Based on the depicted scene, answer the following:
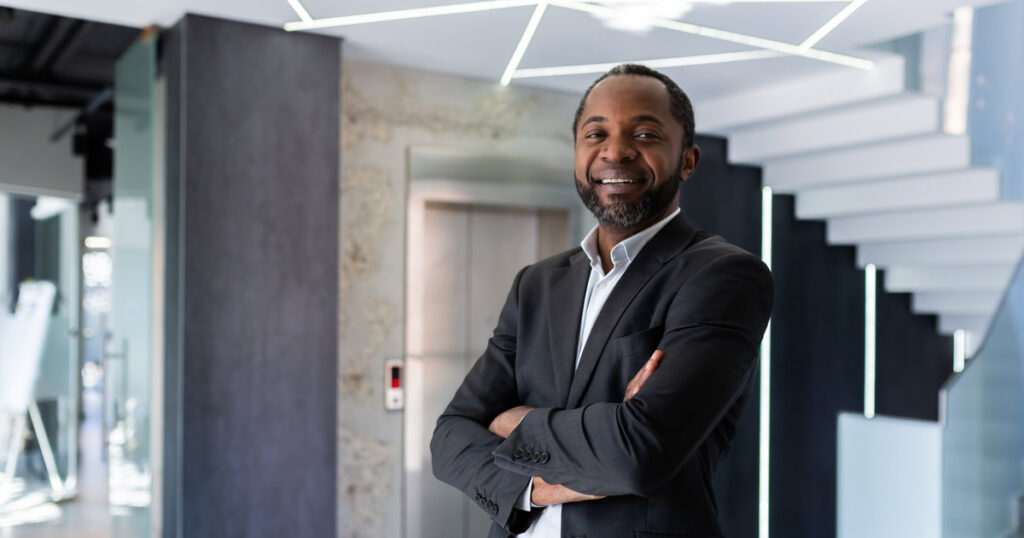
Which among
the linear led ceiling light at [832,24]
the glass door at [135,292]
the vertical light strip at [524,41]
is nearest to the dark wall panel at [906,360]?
the linear led ceiling light at [832,24]

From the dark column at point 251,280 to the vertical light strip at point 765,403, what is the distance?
10.1ft

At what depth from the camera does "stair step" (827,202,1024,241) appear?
5250mm

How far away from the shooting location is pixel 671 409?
147cm

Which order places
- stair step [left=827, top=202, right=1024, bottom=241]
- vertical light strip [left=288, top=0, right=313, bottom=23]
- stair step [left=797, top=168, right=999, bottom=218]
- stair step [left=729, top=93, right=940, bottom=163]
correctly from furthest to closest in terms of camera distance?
stair step [left=827, top=202, right=1024, bottom=241], stair step [left=797, top=168, right=999, bottom=218], stair step [left=729, top=93, right=940, bottom=163], vertical light strip [left=288, top=0, right=313, bottom=23]

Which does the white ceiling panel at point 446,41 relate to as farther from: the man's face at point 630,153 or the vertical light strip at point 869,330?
the vertical light strip at point 869,330

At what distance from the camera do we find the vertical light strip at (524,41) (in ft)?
12.1

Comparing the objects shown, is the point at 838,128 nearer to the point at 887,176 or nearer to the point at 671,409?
the point at 887,176

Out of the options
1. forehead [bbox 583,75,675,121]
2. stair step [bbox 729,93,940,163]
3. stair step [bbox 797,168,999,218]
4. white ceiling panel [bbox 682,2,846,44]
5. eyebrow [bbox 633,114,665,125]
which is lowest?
eyebrow [bbox 633,114,665,125]

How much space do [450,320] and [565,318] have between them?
126 inches

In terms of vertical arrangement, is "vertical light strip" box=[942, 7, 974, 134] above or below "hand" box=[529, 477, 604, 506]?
above

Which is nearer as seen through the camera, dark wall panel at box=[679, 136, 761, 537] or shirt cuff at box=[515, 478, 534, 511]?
shirt cuff at box=[515, 478, 534, 511]

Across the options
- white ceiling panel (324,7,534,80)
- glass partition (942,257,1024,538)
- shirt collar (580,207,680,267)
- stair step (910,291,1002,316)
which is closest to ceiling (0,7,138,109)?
white ceiling panel (324,7,534,80)

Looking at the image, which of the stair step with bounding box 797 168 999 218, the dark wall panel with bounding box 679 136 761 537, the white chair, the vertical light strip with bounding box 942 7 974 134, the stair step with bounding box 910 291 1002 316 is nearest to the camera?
the vertical light strip with bounding box 942 7 974 134

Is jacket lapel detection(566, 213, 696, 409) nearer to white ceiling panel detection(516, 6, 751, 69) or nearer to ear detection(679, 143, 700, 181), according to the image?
ear detection(679, 143, 700, 181)
